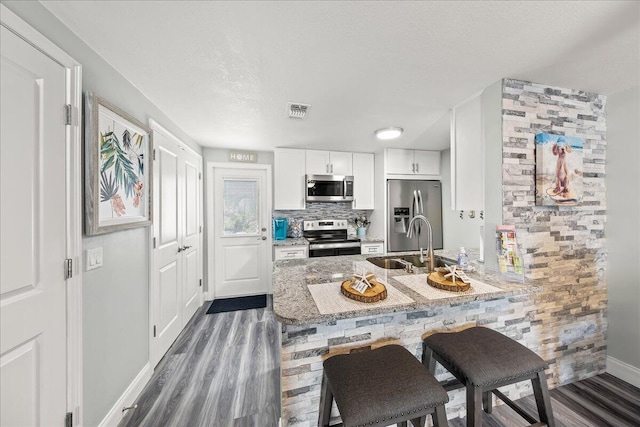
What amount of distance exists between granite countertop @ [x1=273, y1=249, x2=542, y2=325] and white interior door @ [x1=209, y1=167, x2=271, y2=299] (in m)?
1.82

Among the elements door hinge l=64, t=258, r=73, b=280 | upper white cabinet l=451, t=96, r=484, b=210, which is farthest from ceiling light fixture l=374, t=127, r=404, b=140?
door hinge l=64, t=258, r=73, b=280

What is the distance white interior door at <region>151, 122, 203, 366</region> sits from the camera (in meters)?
2.06

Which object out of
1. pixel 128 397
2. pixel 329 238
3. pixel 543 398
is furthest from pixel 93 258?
pixel 329 238

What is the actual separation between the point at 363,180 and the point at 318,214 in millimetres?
917

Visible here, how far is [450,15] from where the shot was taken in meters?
1.06

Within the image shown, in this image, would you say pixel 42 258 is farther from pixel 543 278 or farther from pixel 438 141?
pixel 438 141

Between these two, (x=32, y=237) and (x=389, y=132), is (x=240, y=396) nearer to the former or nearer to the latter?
(x=32, y=237)

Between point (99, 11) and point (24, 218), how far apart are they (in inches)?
38.7

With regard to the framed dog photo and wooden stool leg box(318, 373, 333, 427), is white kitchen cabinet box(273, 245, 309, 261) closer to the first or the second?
wooden stool leg box(318, 373, 333, 427)

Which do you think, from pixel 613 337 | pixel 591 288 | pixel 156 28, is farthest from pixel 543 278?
pixel 156 28

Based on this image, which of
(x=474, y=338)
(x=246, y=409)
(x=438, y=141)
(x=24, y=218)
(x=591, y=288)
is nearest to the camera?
(x=24, y=218)

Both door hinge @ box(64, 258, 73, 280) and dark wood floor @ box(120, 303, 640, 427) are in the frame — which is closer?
door hinge @ box(64, 258, 73, 280)

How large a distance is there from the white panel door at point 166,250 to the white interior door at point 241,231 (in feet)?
3.15

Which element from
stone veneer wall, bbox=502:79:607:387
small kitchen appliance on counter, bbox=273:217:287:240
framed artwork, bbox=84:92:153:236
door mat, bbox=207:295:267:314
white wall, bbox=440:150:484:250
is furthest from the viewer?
small kitchen appliance on counter, bbox=273:217:287:240
